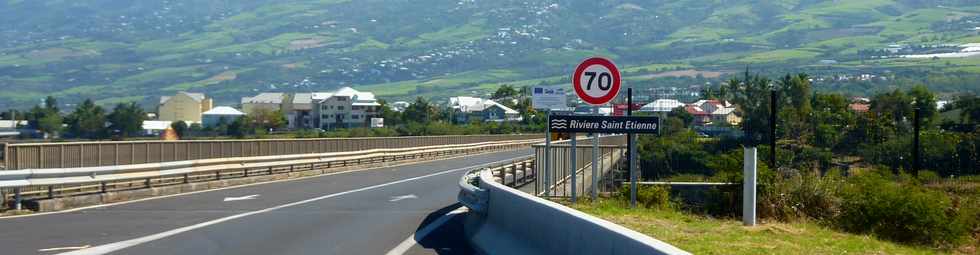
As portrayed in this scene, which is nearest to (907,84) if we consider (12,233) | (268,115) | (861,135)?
(268,115)

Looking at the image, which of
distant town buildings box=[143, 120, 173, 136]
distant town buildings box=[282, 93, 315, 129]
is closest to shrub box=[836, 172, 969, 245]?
distant town buildings box=[143, 120, 173, 136]

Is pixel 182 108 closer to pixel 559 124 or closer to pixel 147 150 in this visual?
pixel 147 150

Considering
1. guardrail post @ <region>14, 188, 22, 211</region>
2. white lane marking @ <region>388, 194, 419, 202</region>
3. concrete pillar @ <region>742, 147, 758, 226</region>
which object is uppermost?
concrete pillar @ <region>742, 147, 758, 226</region>

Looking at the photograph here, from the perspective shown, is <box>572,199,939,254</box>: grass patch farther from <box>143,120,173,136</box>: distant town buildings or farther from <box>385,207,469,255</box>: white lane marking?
<box>143,120,173,136</box>: distant town buildings

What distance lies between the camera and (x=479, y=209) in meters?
16.6

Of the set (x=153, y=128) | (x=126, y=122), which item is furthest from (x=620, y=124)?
(x=153, y=128)

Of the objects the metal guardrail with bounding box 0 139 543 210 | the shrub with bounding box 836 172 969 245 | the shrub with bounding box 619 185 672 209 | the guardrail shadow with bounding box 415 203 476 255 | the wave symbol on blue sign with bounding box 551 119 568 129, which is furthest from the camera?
the metal guardrail with bounding box 0 139 543 210

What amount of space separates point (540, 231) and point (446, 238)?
465cm

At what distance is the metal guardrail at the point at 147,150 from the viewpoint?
78.9 feet

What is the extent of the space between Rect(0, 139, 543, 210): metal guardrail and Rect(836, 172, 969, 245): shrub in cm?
1441

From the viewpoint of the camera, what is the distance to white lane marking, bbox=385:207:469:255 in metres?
15.1

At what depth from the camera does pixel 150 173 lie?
2705 centimetres

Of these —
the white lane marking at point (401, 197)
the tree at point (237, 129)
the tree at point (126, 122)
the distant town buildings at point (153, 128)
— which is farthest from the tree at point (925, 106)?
the tree at point (237, 129)

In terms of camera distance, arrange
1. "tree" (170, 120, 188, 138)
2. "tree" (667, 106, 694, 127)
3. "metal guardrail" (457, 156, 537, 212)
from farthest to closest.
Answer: "tree" (170, 120, 188, 138) → "tree" (667, 106, 694, 127) → "metal guardrail" (457, 156, 537, 212)
